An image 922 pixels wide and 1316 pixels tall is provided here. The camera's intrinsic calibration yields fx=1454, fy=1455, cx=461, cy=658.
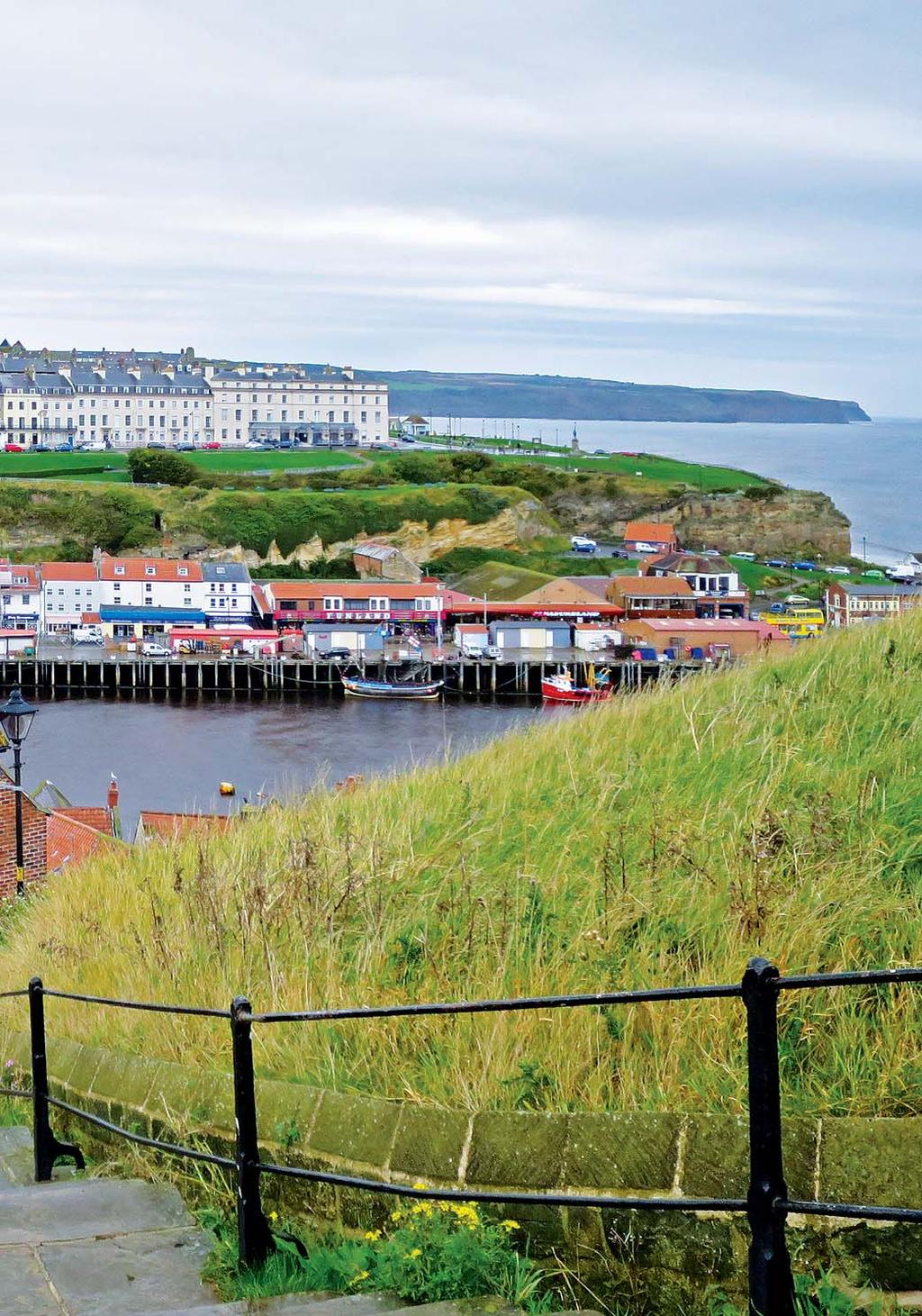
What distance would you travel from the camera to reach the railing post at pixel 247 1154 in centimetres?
317

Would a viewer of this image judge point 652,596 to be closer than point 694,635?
No

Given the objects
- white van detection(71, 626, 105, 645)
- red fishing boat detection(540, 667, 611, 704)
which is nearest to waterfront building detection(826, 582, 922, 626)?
red fishing boat detection(540, 667, 611, 704)

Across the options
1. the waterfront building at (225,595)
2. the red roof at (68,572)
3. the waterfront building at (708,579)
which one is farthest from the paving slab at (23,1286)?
the waterfront building at (708,579)

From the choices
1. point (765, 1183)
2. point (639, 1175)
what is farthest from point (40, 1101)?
point (765, 1183)

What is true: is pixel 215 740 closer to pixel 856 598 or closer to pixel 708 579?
pixel 856 598

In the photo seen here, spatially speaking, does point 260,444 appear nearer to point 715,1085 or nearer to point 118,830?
point 118,830

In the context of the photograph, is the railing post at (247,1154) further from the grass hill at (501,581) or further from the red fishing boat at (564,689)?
the grass hill at (501,581)

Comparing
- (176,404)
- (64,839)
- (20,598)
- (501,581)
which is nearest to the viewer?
(64,839)

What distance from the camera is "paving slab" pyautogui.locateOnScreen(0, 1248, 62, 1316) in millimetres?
3012

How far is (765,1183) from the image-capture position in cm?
225

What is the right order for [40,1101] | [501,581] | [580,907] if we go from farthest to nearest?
1. [501,581]
2. [580,907]
3. [40,1101]

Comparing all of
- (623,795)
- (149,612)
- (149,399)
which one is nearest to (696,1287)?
(623,795)

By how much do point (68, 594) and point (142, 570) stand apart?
152 inches

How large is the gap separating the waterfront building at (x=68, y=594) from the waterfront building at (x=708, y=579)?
30042mm
